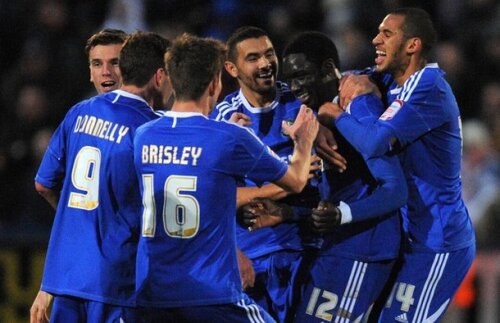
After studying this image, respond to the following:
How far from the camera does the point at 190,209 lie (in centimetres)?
623

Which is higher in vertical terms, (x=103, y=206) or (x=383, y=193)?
(x=383, y=193)

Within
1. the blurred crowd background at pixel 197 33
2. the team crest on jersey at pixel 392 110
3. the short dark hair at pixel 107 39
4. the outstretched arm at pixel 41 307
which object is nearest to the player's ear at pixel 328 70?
the team crest on jersey at pixel 392 110

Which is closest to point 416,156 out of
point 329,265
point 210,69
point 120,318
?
point 329,265

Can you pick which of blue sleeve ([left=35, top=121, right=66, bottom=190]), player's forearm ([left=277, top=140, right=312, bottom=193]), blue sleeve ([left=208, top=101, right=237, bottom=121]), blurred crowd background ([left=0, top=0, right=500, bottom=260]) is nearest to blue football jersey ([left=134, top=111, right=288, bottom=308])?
player's forearm ([left=277, top=140, right=312, bottom=193])

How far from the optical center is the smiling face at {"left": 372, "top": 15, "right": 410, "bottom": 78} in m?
7.34

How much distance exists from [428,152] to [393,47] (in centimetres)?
67

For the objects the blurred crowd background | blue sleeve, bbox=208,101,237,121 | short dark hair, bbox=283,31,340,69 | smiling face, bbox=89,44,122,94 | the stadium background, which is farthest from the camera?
the blurred crowd background

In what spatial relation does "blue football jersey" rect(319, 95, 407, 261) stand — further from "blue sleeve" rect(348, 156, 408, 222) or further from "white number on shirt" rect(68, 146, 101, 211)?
"white number on shirt" rect(68, 146, 101, 211)

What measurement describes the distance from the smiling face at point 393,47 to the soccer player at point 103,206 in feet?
4.62

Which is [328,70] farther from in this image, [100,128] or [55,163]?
[55,163]

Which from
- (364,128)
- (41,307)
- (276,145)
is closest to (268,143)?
(276,145)

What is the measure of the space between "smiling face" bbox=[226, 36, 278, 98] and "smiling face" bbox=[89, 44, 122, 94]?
0.80 metres

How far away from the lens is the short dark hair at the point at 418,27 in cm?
734

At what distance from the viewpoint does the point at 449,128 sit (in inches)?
286
